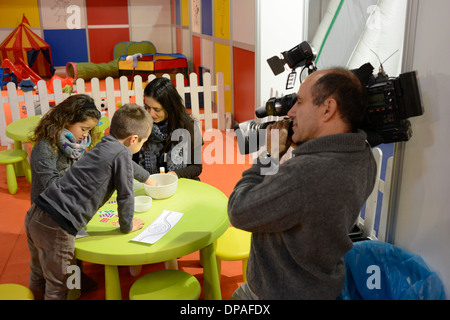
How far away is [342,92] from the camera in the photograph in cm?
135

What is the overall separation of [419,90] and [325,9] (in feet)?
7.54

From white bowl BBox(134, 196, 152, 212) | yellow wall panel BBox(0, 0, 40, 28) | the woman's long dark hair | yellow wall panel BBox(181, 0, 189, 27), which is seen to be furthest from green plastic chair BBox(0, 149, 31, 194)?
yellow wall panel BBox(0, 0, 40, 28)

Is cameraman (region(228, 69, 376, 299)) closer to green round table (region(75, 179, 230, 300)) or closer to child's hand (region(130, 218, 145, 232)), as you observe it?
green round table (region(75, 179, 230, 300))

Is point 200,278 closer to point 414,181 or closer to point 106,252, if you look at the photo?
point 106,252

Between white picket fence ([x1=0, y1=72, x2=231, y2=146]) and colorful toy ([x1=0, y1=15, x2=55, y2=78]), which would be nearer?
white picket fence ([x1=0, y1=72, x2=231, y2=146])

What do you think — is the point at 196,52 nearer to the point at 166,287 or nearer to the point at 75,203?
the point at 75,203

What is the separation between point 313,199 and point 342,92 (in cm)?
36

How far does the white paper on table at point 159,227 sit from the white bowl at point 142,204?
0.30 ft

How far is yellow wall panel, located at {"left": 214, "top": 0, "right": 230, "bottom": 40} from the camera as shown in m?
5.46

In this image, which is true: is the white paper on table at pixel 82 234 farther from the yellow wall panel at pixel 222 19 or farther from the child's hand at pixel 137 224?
the yellow wall panel at pixel 222 19

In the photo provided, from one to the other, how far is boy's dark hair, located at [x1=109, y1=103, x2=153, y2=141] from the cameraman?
0.79 metres

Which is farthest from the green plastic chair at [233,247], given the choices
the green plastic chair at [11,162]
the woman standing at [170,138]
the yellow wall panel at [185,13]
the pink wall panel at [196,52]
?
the yellow wall panel at [185,13]

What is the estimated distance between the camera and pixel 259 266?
55.6 inches

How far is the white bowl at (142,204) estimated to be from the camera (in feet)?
6.81
